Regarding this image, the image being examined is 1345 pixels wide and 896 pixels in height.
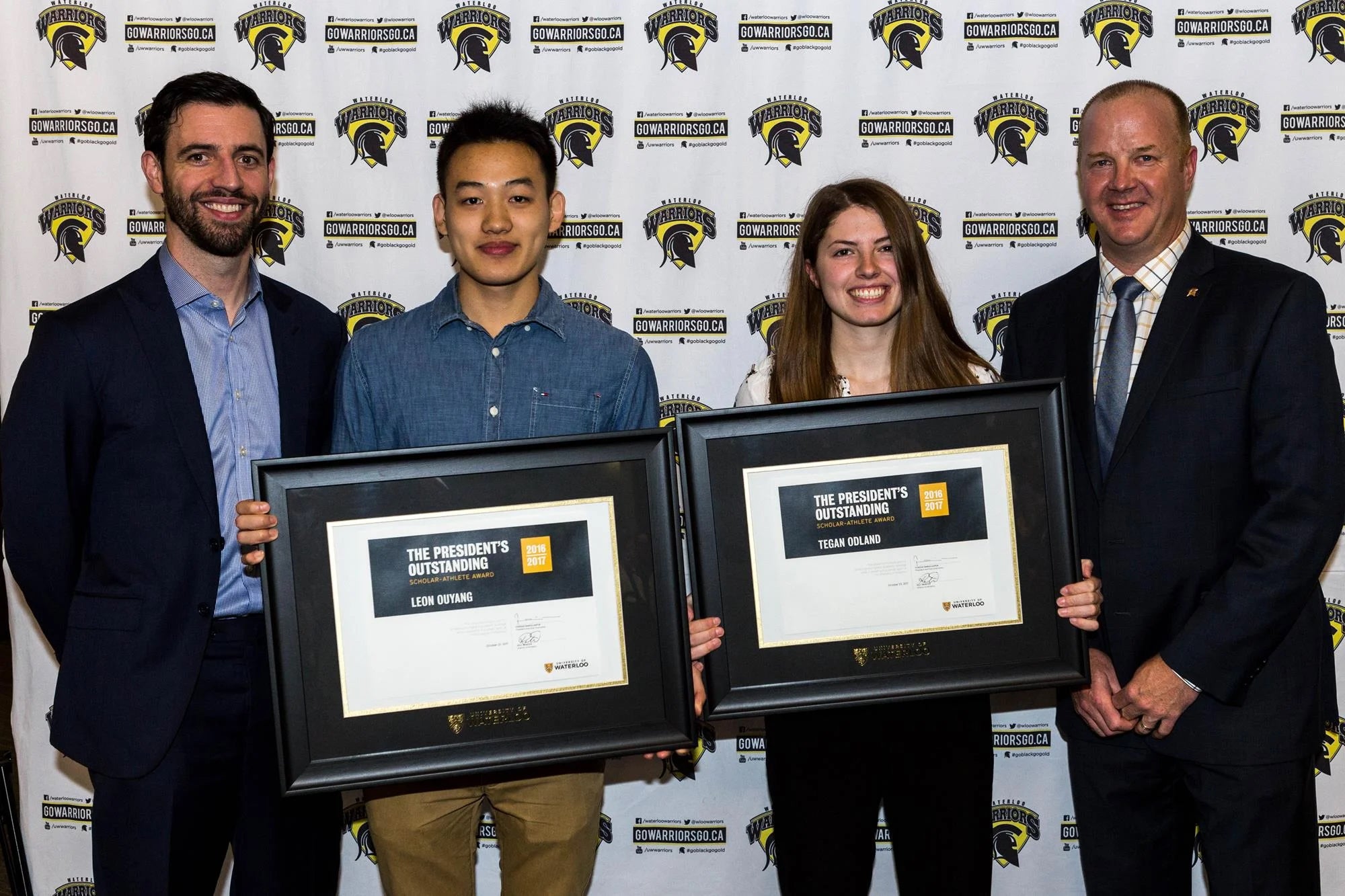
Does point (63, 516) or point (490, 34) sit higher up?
point (490, 34)

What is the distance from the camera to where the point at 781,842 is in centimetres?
232

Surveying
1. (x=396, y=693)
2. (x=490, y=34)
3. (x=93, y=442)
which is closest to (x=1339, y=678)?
(x=396, y=693)

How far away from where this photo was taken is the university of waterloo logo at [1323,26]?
3.07m

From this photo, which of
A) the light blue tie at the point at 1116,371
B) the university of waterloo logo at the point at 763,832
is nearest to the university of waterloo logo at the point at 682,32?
the light blue tie at the point at 1116,371

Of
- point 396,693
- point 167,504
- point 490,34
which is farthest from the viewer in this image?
point 490,34

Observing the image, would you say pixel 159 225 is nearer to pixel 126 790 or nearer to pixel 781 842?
→ pixel 126 790

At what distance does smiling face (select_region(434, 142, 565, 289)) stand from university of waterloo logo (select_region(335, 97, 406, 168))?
85 cm

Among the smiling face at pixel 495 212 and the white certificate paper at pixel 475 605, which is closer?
the white certificate paper at pixel 475 605

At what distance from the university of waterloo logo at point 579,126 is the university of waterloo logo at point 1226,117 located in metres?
1.77

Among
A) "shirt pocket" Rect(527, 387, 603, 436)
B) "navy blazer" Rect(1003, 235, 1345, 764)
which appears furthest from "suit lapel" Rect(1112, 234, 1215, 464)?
"shirt pocket" Rect(527, 387, 603, 436)

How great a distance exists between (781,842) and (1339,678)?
2.02 m

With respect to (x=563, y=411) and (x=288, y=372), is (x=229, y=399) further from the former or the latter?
(x=563, y=411)

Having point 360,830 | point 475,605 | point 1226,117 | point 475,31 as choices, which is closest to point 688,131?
point 475,31

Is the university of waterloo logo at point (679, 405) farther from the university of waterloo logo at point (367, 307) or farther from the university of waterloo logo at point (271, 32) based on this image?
the university of waterloo logo at point (271, 32)
